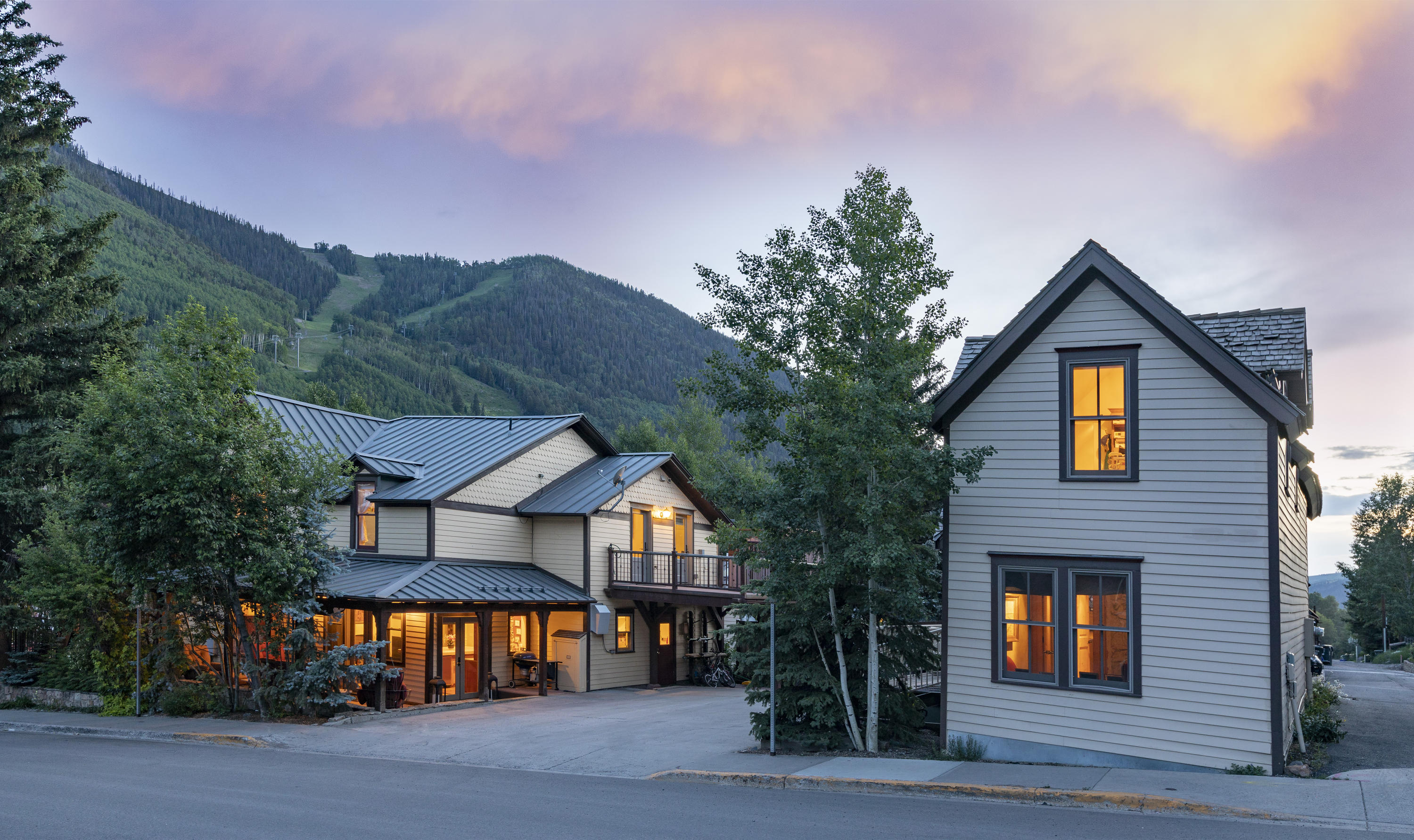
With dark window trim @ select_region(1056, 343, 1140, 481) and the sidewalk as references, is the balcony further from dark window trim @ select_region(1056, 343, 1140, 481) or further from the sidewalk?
dark window trim @ select_region(1056, 343, 1140, 481)

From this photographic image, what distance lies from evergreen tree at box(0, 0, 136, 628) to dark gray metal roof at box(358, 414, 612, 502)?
24.3 ft

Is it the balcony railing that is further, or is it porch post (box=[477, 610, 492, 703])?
the balcony railing

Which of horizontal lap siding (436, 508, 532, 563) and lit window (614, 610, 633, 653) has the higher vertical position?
horizontal lap siding (436, 508, 532, 563)

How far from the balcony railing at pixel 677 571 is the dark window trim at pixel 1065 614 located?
545 inches

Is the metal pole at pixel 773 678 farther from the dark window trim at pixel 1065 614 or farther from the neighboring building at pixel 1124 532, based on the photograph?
the dark window trim at pixel 1065 614

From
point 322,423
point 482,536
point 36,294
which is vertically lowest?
point 482,536

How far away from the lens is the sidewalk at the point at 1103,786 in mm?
10055

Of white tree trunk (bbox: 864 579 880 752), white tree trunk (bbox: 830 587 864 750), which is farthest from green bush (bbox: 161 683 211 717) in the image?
white tree trunk (bbox: 864 579 880 752)

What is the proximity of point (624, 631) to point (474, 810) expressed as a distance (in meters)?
17.3

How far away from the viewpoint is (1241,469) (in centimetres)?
1232

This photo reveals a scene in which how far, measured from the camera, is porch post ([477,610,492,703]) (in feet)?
79.5

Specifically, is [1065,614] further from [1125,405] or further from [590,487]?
[590,487]

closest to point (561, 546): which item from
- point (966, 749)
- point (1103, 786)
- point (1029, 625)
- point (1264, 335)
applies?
point (966, 749)

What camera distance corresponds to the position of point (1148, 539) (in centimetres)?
1280
